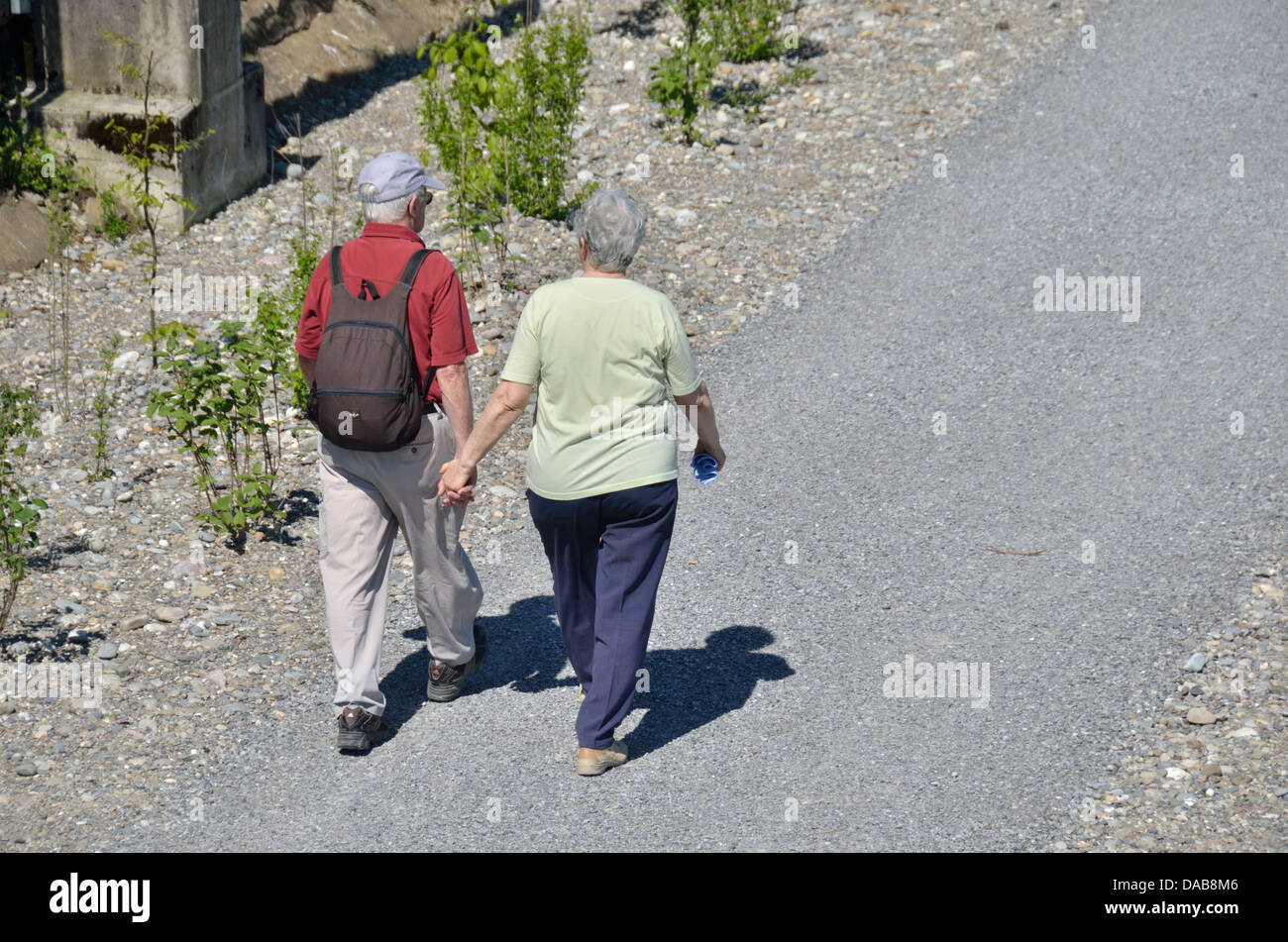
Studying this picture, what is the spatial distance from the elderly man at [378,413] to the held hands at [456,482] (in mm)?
102

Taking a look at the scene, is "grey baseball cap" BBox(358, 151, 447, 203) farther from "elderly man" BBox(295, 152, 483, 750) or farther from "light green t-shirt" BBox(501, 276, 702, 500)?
"light green t-shirt" BBox(501, 276, 702, 500)

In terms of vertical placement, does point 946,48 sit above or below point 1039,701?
above

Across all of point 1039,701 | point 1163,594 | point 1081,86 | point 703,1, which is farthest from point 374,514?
point 1081,86

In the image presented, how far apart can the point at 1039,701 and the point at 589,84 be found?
22.7 ft

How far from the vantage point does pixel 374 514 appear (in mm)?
4152

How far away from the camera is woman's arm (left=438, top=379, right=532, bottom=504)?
3.82 metres

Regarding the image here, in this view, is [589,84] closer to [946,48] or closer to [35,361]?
[946,48]

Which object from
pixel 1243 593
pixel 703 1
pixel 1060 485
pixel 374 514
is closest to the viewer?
pixel 374 514

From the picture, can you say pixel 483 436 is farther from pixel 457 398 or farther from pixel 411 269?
pixel 411 269

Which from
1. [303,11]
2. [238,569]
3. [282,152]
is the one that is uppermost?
[303,11]

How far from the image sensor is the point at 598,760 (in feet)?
13.6

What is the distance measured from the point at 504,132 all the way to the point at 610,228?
4386 millimetres

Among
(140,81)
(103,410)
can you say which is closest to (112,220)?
(140,81)

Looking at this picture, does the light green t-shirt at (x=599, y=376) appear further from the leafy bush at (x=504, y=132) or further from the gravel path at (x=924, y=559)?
the leafy bush at (x=504, y=132)
